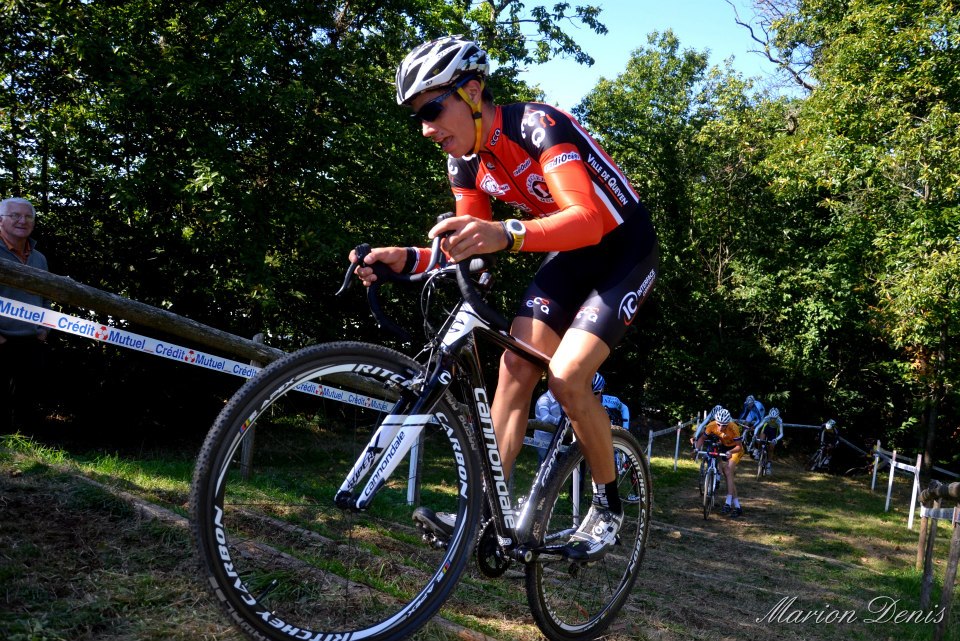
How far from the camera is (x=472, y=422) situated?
117 inches

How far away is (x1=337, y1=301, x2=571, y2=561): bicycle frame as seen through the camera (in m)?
2.60

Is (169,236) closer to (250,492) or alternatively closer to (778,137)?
(250,492)

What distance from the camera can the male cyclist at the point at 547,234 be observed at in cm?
292

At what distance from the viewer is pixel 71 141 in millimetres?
11266

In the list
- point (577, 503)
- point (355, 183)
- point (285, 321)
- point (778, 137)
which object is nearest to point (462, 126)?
point (577, 503)

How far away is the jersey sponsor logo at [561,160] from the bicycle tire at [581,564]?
1.37m

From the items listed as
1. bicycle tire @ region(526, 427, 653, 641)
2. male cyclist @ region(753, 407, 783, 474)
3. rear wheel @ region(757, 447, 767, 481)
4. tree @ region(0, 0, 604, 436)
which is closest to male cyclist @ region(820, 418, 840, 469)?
male cyclist @ region(753, 407, 783, 474)

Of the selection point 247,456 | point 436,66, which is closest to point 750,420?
point 247,456

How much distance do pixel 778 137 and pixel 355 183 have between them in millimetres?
17399

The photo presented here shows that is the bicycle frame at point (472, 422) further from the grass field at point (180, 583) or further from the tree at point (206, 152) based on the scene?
the tree at point (206, 152)

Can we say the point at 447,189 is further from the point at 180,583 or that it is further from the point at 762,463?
the point at 180,583

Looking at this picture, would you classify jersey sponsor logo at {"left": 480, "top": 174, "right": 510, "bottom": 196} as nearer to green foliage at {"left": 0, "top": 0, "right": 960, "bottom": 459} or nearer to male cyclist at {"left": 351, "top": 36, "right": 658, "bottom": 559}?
male cyclist at {"left": 351, "top": 36, "right": 658, "bottom": 559}

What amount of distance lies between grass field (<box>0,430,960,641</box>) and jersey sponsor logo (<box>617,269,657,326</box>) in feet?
4.19

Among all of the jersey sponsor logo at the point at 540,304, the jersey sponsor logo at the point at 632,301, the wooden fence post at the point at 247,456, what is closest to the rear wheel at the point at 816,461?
the wooden fence post at the point at 247,456
